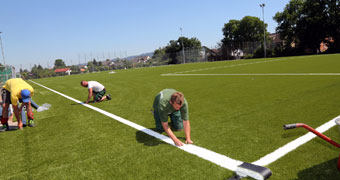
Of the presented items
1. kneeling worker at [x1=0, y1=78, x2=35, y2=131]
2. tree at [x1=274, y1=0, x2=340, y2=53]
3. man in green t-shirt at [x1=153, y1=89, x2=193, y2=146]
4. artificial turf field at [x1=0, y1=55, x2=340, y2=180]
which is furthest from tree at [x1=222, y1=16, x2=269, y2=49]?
man in green t-shirt at [x1=153, y1=89, x2=193, y2=146]

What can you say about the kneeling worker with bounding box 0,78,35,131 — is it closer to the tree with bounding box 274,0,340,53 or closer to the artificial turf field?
the artificial turf field

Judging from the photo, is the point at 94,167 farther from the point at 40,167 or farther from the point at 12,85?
the point at 12,85

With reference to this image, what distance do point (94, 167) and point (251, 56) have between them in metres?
57.4


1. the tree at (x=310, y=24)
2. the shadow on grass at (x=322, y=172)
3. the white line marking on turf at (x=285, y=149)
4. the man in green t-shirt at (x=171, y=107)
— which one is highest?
the tree at (x=310, y=24)

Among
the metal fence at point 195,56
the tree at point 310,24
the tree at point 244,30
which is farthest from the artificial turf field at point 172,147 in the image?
the tree at point 244,30

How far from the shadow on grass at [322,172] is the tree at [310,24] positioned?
174 feet

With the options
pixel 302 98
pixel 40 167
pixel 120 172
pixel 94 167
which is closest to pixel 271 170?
pixel 120 172

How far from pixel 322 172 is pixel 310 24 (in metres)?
56.7

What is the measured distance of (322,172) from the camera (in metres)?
2.85

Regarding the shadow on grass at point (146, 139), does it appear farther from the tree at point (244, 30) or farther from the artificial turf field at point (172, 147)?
the tree at point (244, 30)

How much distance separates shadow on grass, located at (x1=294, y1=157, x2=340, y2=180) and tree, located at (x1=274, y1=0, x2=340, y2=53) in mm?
52961

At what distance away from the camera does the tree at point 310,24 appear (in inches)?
1818

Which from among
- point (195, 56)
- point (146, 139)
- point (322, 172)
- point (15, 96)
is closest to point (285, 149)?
point (322, 172)

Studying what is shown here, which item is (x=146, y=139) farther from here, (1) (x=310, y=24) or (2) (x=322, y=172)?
(1) (x=310, y=24)
